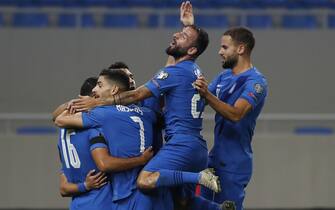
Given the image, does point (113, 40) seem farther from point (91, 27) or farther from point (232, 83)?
point (232, 83)

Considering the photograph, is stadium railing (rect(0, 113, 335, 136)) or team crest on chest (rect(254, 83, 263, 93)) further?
stadium railing (rect(0, 113, 335, 136))

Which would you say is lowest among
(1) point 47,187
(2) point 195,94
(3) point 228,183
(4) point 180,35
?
(1) point 47,187

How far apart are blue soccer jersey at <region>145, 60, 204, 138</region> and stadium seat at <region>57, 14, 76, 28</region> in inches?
268

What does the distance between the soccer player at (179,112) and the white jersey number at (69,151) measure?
21 cm

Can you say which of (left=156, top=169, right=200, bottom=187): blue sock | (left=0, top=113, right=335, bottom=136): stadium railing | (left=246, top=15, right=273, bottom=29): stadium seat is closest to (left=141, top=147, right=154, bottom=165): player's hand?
(left=156, top=169, right=200, bottom=187): blue sock

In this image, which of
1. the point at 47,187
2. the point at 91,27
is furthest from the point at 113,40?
the point at 47,187

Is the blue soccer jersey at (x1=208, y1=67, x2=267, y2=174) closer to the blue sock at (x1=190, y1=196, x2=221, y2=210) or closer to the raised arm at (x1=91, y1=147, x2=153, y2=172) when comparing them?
the blue sock at (x1=190, y1=196, x2=221, y2=210)

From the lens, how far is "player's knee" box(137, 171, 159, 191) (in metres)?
5.95

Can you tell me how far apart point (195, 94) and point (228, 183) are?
79 centimetres

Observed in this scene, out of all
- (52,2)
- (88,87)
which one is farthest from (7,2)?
(88,87)

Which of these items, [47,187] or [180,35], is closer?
[180,35]

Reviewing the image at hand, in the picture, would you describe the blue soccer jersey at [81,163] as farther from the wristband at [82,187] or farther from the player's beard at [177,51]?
the player's beard at [177,51]

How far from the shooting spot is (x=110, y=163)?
5.91 meters

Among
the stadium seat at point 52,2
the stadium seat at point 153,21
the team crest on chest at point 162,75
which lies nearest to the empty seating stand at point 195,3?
the stadium seat at point 52,2
